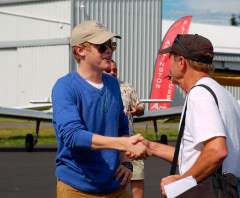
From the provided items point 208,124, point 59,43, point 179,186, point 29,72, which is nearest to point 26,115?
point 179,186

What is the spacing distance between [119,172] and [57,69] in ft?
107

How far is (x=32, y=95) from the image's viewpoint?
40.1 meters

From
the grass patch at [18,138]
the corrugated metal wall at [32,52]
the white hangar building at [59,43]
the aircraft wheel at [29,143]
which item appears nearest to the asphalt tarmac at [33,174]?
the aircraft wheel at [29,143]

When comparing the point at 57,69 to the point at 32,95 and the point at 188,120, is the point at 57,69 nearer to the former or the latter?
the point at 32,95

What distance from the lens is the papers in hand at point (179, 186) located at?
3.97 metres

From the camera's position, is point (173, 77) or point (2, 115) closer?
point (173, 77)

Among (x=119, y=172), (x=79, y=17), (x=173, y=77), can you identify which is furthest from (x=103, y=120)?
(x=79, y=17)

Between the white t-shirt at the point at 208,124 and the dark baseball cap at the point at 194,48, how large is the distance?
124 millimetres

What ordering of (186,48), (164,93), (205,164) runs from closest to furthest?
(205,164) → (186,48) → (164,93)

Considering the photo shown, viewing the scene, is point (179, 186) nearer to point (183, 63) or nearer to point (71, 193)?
point (183, 63)

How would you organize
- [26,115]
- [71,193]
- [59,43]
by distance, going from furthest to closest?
[59,43]
[26,115]
[71,193]

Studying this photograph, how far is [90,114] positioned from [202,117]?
1.02 metres

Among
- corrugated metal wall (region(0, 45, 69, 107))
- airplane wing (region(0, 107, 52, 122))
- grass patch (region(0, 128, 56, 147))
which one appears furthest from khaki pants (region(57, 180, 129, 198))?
corrugated metal wall (region(0, 45, 69, 107))

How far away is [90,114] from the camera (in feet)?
15.8
